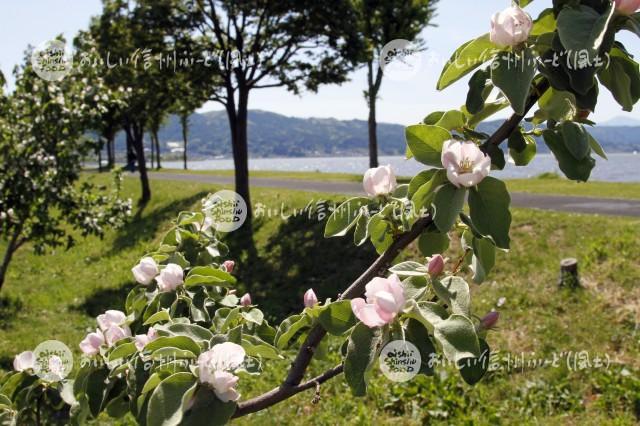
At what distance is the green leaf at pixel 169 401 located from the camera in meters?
1.03

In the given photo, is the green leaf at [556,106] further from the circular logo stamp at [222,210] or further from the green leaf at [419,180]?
the circular logo stamp at [222,210]

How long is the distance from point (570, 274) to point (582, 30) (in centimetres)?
861

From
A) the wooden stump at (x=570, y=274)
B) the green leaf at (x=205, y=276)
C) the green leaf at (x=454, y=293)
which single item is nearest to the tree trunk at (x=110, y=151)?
the wooden stump at (x=570, y=274)

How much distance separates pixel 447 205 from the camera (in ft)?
3.50

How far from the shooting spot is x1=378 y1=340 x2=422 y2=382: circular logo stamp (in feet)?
3.40

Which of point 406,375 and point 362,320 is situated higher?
point 362,320

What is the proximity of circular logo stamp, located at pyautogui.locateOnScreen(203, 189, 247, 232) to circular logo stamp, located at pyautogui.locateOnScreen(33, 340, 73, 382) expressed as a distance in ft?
2.52

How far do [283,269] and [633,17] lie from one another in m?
11.8

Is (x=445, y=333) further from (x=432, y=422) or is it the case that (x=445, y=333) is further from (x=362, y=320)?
(x=432, y=422)

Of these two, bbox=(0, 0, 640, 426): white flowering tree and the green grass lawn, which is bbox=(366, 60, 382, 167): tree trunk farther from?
bbox=(0, 0, 640, 426): white flowering tree

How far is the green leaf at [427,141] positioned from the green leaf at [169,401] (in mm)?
648

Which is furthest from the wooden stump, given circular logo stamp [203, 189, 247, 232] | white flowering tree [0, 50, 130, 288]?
white flowering tree [0, 50, 130, 288]

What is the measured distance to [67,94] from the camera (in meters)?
9.45

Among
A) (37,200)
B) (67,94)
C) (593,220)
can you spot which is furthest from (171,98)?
(593,220)
